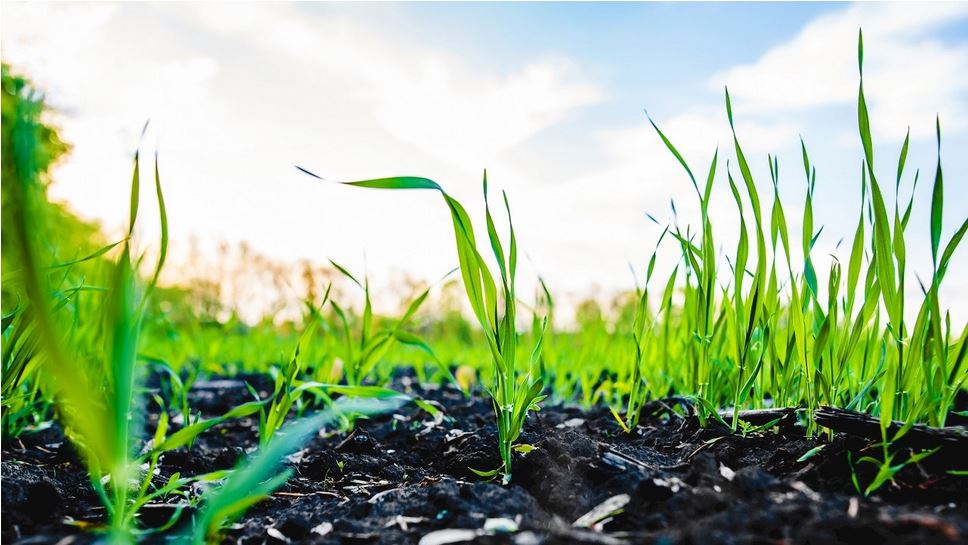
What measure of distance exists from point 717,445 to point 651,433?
0.30 m

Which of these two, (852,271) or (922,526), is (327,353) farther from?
(922,526)

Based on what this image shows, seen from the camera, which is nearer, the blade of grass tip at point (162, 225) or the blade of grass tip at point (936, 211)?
the blade of grass tip at point (162, 225)

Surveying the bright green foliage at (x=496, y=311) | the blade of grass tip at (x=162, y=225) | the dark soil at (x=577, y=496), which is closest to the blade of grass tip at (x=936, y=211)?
the dark soil at (x=577, y=496)

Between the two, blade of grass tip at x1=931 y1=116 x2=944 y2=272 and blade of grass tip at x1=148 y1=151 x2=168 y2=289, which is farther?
blade of grass tip at x1=931 y1=116 x2=944 y2=272

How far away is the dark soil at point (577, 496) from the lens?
31.1 inches

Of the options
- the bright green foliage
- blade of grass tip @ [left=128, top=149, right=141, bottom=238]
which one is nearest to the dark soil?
the bright green foliage

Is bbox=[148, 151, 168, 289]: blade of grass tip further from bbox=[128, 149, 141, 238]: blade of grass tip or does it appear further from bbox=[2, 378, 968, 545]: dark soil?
bbox=[2, 378, 968, 545]: dark soil

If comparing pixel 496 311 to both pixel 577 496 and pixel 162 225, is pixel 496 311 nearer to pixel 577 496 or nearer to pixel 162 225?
pixel 577 496

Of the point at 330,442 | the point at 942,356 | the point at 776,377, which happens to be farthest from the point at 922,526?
the point at 330,442

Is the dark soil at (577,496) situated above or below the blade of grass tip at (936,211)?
below

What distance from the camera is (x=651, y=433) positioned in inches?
59.9

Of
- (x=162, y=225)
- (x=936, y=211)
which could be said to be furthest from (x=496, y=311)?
(x=936, y=211)

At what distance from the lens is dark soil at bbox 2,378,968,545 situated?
0.79 meters

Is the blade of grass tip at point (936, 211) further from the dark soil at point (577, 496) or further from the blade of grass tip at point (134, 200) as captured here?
the blade of grass tip at point (134, 200)
